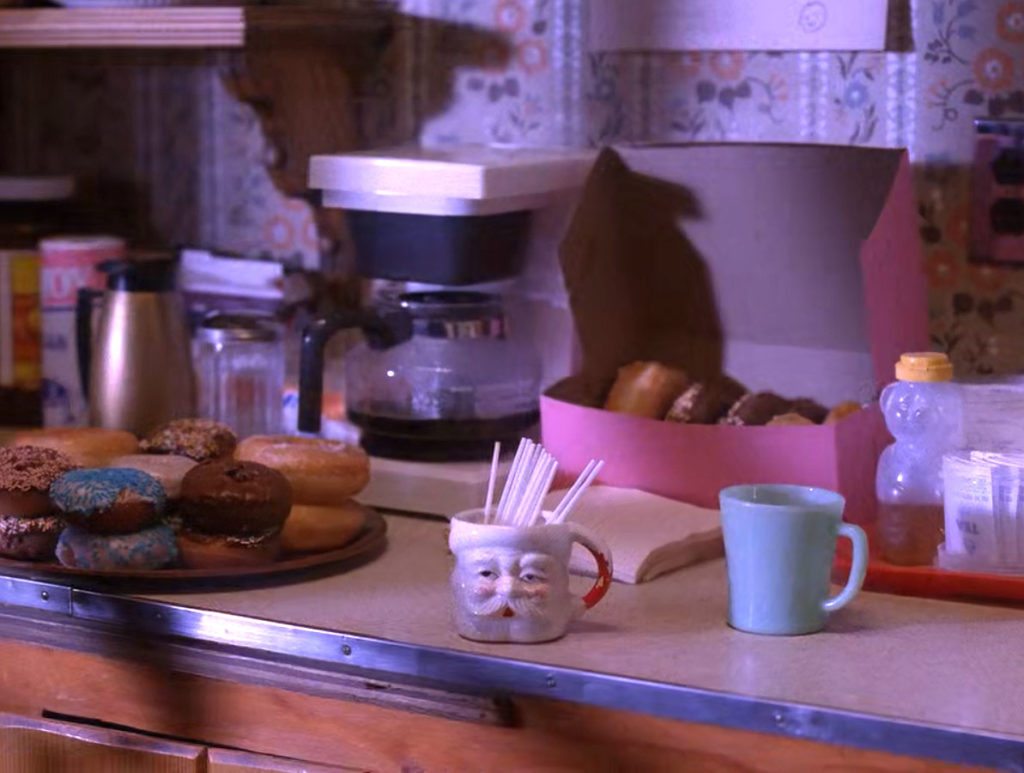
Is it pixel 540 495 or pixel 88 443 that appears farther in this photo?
A: pixel 88 443

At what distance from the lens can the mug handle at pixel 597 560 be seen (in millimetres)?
1286

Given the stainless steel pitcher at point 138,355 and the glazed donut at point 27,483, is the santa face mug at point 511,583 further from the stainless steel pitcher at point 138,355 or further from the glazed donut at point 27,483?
the stainless steel pitcher at point 138,355

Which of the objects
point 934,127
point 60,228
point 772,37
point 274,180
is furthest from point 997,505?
point 60,228

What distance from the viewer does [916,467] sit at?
143 cm

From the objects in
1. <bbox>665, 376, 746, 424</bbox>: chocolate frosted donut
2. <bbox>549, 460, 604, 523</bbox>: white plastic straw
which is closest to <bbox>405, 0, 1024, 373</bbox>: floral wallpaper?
<bbox>665, 376, 746, 424</bbox>: chocolate frosted donut

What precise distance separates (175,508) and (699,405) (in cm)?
53

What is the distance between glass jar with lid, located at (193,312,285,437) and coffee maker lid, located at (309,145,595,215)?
20 cm

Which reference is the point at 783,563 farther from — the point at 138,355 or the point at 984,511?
the point at 138,355

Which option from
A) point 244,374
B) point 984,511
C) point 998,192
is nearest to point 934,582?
point 984,511

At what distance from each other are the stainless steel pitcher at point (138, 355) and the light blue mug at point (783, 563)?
701 millimetres

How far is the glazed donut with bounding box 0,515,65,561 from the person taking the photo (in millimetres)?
1395

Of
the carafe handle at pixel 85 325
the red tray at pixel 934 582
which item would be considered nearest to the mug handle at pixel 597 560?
the red tray at pixel 934 582

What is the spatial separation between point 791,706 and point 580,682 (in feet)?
0.51

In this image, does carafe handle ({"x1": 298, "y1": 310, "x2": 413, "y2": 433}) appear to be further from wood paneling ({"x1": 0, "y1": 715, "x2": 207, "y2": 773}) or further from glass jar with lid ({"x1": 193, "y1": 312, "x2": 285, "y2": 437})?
wood paneling ({"x1": 0, "y1": 715, "x2": 207, "y2": 773})
